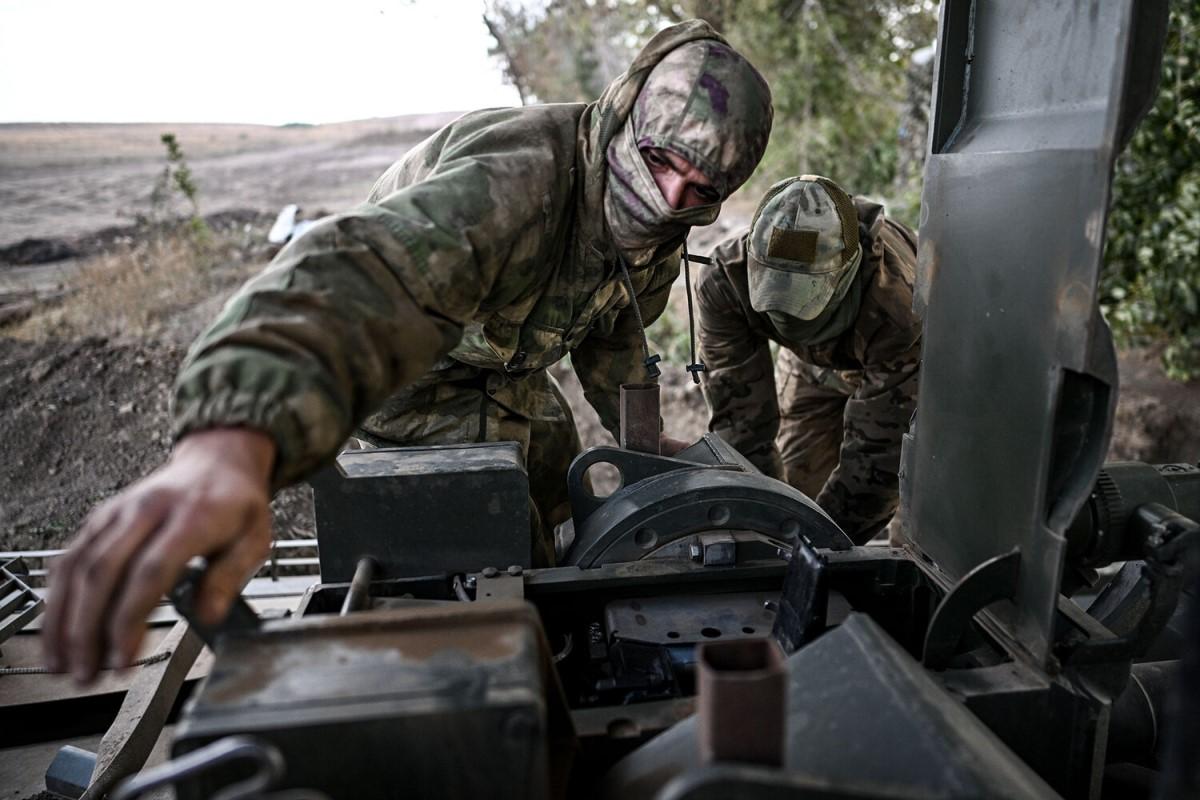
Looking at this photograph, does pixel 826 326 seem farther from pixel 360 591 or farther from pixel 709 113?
pixel 360 591

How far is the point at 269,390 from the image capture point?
3.63 feet

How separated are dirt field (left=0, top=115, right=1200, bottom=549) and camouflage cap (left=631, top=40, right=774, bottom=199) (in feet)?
12.5

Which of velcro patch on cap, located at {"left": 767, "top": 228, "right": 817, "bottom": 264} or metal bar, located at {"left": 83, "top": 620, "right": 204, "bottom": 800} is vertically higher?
velcro patch on cap, located at {"left": 767, "top": 228, "right": 817, "bottom": 264}

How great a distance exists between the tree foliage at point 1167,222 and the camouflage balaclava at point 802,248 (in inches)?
143

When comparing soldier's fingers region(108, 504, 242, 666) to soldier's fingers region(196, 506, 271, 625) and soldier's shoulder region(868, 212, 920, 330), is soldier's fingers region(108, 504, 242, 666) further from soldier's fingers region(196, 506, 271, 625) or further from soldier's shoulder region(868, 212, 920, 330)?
soldier's shoulder region(868, 212, 920, 330)

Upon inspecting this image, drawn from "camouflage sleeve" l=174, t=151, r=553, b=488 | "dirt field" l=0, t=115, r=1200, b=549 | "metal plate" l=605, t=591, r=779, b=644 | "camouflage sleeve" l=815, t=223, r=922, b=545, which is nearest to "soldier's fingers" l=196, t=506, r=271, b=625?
"camouflage sleeve" l=174, t=151, r=553, b=488

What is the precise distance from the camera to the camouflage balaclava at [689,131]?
6.52 feet

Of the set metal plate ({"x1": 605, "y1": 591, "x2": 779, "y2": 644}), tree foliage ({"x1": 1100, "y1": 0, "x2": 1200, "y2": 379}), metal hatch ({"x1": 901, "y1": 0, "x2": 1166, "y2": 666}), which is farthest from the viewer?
tree foliage ({"x1": 1100, "y1": 0, "x2": 1200, "y2": 379})

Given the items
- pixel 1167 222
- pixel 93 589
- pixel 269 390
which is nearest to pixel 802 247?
pixel 269 390

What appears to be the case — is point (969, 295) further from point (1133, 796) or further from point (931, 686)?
point (1133, 796)

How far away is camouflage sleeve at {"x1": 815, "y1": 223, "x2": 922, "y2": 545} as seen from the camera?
3.48m

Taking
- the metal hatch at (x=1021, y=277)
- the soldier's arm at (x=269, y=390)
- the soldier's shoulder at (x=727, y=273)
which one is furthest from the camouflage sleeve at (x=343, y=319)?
the soldier's shoulder at (x=727, y=273)

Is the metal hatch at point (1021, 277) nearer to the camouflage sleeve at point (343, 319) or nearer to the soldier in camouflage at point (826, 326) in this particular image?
the camouflage sleeve at point (343, 319)

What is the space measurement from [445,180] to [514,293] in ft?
1.17
